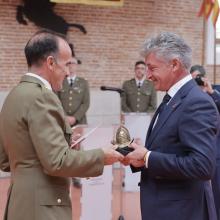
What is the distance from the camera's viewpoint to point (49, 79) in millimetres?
2314

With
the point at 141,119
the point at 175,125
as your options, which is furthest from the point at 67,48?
the point at 141,119

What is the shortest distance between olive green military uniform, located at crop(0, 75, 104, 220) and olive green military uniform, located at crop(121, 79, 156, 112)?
585 centimetres

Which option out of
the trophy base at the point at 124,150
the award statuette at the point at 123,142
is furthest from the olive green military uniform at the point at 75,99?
the trophy base at the point at 124,150

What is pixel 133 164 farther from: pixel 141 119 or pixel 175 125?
pixel 141 119

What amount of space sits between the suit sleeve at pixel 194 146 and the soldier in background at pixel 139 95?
5.84m

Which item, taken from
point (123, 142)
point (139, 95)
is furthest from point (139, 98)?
point (123, 142)

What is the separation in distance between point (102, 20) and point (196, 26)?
239 centimetres

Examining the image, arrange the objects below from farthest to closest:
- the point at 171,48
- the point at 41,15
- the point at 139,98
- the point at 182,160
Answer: the point at 41,15 < the point at 139,98 < the point at 171,48 < the point at 182,160

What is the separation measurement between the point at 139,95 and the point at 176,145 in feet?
19.3

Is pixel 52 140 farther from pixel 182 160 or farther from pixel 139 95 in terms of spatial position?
pixel 139 95

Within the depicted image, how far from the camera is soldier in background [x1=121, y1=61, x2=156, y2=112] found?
8.19 metres

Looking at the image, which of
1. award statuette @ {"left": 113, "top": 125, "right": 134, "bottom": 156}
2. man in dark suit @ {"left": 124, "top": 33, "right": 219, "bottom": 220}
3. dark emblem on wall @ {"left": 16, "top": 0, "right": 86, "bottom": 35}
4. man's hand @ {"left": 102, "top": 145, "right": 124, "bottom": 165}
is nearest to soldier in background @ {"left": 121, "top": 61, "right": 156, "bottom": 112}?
dark emblem on wall @ {"left": 16, "top": 0, "right": 86, "bottom": 35}

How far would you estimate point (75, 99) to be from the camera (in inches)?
299

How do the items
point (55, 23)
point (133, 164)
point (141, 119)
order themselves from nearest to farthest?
1. point (133, 164)
2. point (141, 119)
3. point (55, 23)
